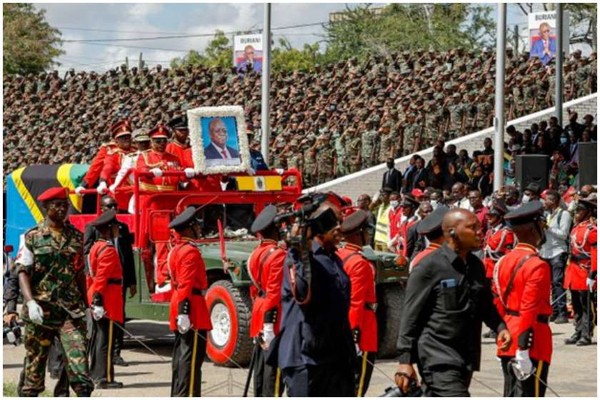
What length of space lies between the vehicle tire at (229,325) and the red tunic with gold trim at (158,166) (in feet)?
4.43

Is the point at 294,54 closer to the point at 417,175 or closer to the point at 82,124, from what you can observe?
the point at 82,124

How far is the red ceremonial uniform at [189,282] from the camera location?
11.8m

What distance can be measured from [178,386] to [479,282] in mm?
4125

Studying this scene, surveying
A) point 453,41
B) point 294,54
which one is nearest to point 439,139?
point 453,41

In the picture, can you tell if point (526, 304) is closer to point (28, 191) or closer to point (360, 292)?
point (360, 292)

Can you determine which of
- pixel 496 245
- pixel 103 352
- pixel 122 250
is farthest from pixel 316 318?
pixel 496 245

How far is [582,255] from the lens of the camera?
658 inches

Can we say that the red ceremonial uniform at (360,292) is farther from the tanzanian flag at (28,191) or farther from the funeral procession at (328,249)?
the tanzanian flag at (28,191)

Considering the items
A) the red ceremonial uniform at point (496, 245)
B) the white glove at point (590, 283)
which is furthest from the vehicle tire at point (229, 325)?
the white glove at point (590, 283)

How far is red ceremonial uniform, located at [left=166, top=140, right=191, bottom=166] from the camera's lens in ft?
53.6

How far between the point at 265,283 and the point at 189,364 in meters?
1.00

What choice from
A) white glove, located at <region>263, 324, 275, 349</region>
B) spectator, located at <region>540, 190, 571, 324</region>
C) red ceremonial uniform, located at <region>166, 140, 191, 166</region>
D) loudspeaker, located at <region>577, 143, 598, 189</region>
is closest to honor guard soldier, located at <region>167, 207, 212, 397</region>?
white glove, located at <region>263, 324, 275, 349</region>

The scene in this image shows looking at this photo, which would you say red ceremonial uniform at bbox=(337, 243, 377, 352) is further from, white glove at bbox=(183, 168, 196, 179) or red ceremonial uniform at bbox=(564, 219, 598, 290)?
red ceremonial uniform at bbox=(564, 219, 598, 290)

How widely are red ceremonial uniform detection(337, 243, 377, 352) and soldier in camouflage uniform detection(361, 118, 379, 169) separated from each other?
1917cm
